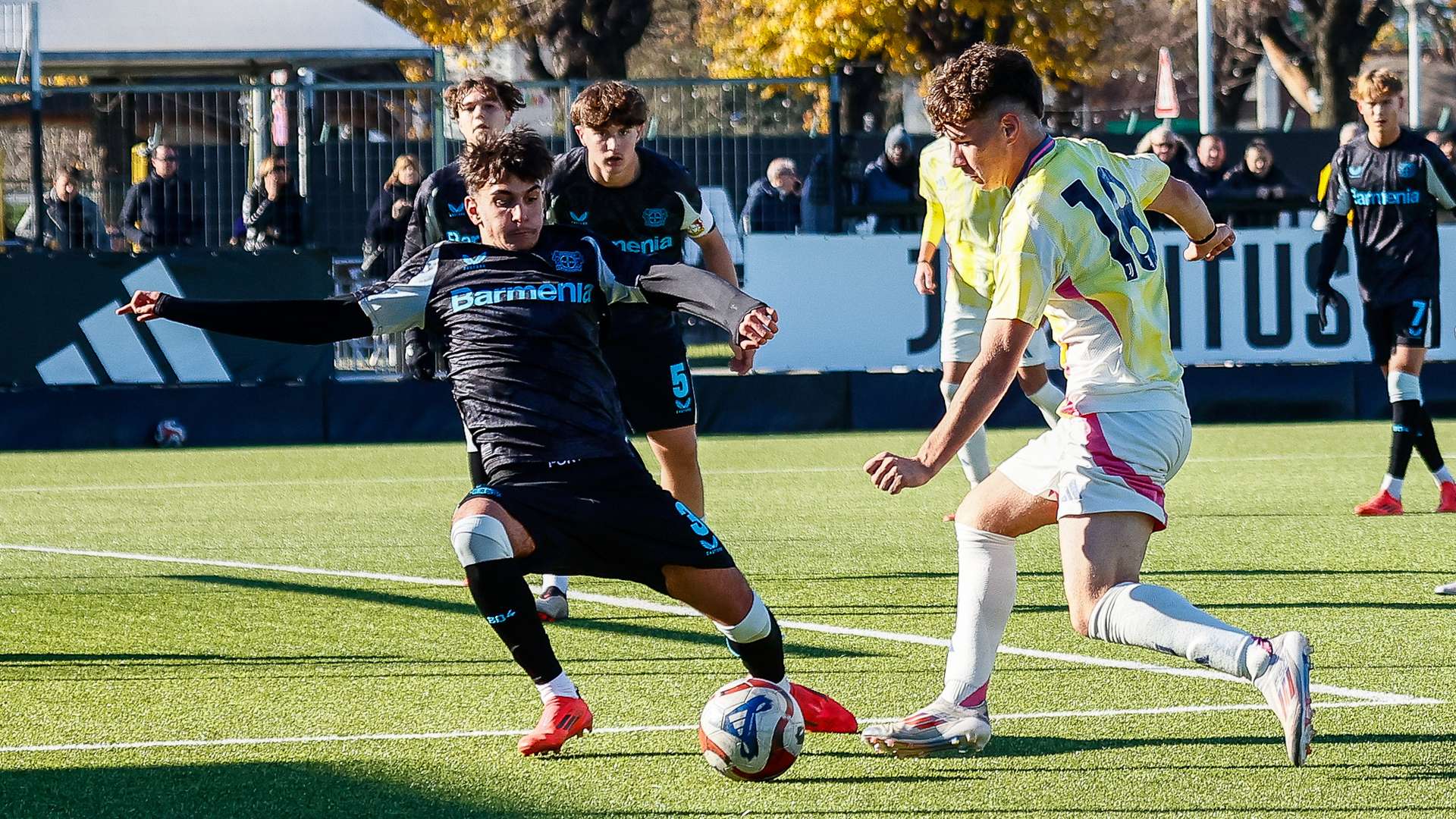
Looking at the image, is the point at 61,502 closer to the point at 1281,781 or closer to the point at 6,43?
the point at 1281,781

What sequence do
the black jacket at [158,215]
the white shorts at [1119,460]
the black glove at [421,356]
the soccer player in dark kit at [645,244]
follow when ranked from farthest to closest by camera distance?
the black jacket at [158,215] < the black glove at [421,356] < the soccer player in dark kit at [645,244] < the white shorts at [1119,460]

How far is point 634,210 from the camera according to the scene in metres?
7.09

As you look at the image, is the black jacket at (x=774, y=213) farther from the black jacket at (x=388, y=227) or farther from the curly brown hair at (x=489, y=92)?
the curly brown hair at (x=489, y=92)

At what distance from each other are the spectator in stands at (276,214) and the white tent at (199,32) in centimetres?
468

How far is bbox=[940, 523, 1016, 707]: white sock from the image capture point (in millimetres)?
4934

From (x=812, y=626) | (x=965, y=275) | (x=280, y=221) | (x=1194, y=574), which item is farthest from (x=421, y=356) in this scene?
(x=280, y=221)

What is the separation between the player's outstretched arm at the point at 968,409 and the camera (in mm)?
4180

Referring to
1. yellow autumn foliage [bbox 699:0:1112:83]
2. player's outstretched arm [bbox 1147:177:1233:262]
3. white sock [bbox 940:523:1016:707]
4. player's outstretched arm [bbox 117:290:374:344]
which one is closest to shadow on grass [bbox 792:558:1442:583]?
player's outstretched arm [bbox 1147:177:1233:262]

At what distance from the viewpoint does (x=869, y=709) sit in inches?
218

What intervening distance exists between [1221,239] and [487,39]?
31.7 metres

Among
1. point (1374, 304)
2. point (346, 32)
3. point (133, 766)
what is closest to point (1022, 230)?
point (133, 766)

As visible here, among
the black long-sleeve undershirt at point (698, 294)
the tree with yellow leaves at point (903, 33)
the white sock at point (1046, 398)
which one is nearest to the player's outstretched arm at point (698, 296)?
the black long-sleeve undershirt at point (698, 294)

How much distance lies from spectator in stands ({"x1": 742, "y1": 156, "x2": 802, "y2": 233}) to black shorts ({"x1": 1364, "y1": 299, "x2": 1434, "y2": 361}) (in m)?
6.82

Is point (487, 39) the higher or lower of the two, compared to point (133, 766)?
higher
